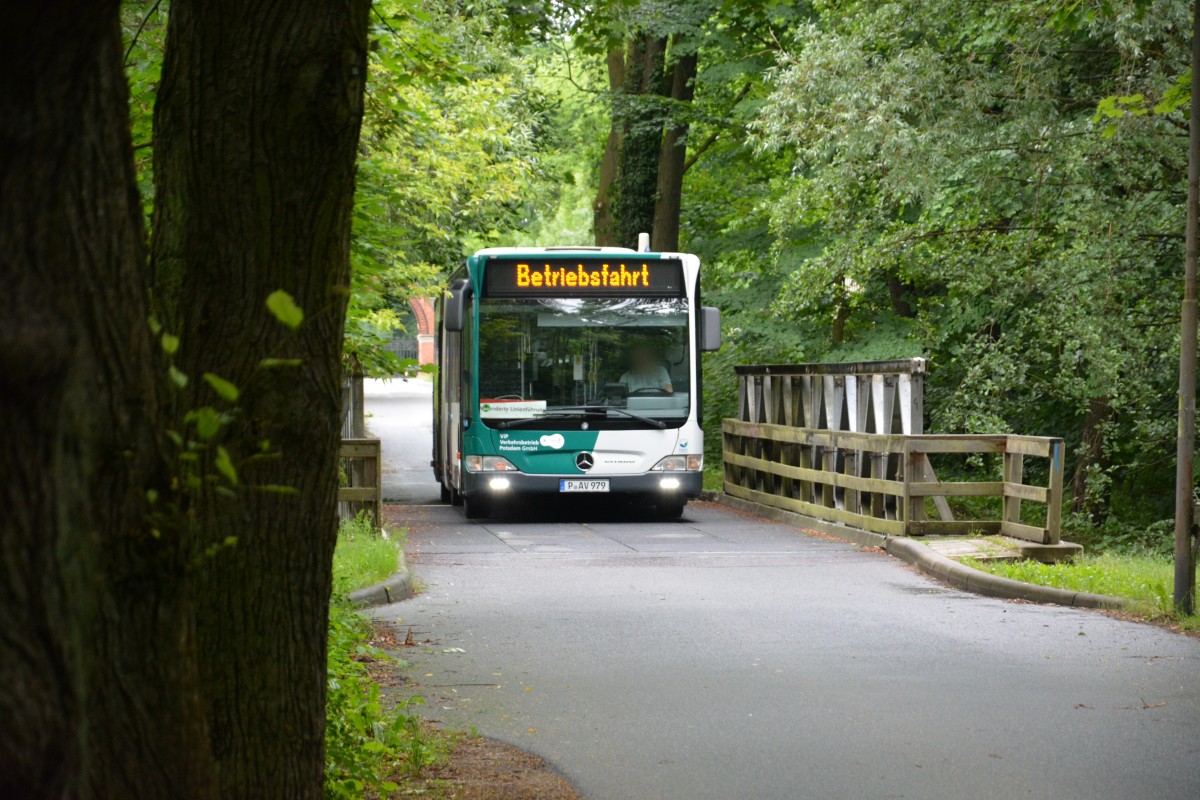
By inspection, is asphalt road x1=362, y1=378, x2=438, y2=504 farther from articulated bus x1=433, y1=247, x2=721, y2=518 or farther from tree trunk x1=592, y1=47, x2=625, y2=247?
tree trunk x1=592, y1=47, x2=625, y2=247

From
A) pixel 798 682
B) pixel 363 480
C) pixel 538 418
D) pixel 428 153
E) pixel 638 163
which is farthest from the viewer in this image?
pixel 638 163

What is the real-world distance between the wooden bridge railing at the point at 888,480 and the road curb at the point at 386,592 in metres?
5.82

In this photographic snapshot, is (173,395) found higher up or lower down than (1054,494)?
higher up

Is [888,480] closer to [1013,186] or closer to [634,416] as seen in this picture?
[634,416]

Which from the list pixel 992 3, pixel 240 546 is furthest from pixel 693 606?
pixel 992 3

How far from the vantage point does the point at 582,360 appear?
18.6 m

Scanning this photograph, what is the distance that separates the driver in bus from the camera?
61.8ft

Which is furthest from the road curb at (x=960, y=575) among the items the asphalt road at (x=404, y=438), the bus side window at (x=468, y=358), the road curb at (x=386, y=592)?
the asphalt road at (x=404, y=438)

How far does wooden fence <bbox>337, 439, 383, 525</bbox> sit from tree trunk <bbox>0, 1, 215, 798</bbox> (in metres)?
13.2

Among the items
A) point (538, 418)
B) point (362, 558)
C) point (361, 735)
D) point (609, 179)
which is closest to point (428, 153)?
point (538, 418)

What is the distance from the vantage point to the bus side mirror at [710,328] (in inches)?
737

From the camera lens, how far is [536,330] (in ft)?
61.1

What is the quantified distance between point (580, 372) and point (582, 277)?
1197 mm

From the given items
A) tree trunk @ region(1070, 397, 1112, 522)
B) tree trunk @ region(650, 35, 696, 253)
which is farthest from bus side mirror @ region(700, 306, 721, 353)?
tree trunk @ region(650, 35, 696, 253)
